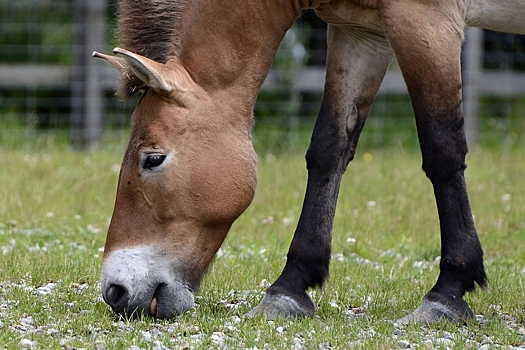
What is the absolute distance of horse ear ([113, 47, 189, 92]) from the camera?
12.0ft

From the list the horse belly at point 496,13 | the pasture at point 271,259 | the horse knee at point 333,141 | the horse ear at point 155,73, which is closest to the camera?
the pasture at point 271,259

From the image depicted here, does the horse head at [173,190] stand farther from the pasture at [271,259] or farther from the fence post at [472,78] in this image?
the fence post at [472,78]

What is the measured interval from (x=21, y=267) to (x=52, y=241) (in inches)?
41.9

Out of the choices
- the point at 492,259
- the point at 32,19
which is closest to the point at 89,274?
the point at 492,259

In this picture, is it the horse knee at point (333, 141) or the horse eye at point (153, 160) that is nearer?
the horse eye at point (153, 160)

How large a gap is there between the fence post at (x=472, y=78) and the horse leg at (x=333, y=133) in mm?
6919

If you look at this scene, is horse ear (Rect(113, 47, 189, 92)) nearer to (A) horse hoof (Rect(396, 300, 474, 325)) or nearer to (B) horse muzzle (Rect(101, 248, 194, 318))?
(B) horse muzzle (Rect(101, 248, 194, 318))

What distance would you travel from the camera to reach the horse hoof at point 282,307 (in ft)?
13.0

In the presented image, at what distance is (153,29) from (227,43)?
1.11 ft

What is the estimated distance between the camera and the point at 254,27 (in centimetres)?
398

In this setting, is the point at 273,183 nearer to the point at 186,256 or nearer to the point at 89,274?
the point at 89,274

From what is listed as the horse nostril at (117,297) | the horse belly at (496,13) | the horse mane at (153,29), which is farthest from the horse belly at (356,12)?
the horse nostril at (117,297)

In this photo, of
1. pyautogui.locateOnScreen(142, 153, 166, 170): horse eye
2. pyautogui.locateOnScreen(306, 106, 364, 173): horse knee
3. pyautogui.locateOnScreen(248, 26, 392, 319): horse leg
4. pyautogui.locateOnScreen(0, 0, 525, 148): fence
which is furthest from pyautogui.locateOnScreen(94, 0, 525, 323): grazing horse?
pyautogui.locateOnScreen(0, 0, 525, 148): fence

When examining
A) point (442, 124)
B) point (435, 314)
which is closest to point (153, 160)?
point (442, 124)
